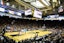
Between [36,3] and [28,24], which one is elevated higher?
[36,3]

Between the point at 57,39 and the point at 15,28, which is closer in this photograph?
the point at 57,39

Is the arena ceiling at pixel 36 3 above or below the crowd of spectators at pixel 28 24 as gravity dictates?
above

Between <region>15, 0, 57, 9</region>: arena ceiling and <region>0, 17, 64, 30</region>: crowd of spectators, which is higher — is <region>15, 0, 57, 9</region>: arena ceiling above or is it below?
above

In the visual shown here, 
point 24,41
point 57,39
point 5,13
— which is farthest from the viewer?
point 5,13

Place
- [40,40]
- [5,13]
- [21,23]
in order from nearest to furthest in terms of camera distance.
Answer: [40,40], [5,13], [21,23]

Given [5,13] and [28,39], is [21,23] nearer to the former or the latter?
[5,13]

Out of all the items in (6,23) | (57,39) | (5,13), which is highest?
(5,13)

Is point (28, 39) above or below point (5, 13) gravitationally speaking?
below

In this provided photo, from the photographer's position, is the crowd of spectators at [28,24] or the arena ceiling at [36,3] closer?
the crowd of spectators at [28,24]

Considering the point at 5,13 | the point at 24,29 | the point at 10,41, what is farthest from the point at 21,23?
the point at 10,41

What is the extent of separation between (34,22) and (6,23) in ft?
2.95

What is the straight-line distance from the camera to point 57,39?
4.36m

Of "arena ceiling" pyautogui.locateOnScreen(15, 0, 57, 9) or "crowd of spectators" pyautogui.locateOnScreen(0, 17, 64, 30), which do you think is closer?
"crowd of spectators" pyautogui.locateOnScreen(0, 17, 64, 30)

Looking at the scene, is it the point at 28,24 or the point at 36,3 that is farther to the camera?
the point at 36,3
